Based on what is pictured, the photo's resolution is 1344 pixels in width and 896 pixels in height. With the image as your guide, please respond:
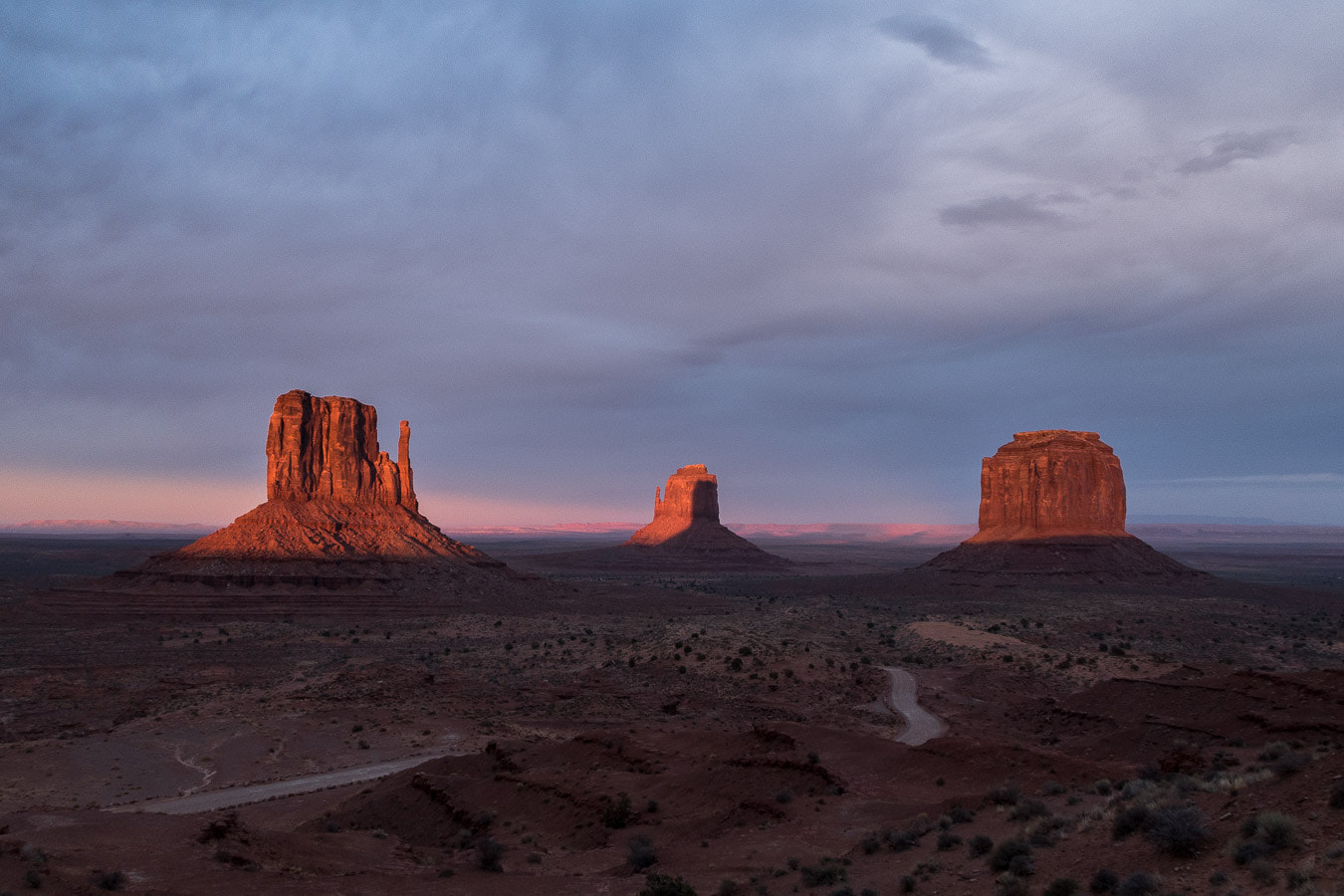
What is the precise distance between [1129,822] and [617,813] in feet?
37.2

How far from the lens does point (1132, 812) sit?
1165 cm

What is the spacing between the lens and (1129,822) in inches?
460

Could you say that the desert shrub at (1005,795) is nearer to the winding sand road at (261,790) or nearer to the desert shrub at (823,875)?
the desert shrub at (823,875)

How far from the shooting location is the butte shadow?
158 metres

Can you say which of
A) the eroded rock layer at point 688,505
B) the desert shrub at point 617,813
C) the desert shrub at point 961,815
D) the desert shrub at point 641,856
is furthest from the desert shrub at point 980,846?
the eroded rock layer at point 688,505

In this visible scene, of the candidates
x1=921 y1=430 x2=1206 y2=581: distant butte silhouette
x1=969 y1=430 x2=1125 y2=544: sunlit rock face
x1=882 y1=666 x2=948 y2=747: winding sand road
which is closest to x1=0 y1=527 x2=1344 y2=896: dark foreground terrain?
x1=882 y1=666 x2=948 y2=747: winding sand road

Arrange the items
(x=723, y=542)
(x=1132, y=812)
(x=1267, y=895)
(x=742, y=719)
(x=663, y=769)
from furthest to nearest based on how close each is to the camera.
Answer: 1. (x=723, y=542)
2. (x=742, y=719)
3. (x=663, y=769)
4. (x=1132, y=812)
5. (x=1267, y=895)

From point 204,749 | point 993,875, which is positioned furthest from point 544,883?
point 204,749

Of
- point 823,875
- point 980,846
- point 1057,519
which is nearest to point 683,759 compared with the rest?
point 823,875

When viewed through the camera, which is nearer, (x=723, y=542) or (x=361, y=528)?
(x=361, y=528)

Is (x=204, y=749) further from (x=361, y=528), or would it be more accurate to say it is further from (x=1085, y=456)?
(x=1085, y=456)

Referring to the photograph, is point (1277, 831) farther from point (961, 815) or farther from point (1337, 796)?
point (961, 815)

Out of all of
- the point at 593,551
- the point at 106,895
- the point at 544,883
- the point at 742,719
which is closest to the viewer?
the point at 106,895

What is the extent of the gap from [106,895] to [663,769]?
1288cm
